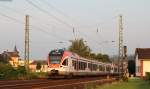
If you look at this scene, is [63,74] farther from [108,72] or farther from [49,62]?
[108,72]

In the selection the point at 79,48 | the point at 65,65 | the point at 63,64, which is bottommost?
the point at 65,65

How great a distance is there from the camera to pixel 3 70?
52188 mm

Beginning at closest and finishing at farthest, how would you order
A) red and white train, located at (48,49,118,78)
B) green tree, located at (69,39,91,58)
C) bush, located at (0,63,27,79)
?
1. red and white train, located at (48,49,118,78)
2. bush, located at (0,63,27,79)
3. green tree, located at (69,39,91,58)

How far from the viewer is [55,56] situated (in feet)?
155

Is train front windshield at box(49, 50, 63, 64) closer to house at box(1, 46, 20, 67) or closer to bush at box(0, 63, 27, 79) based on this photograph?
bush at box(0, 63, 27, 79)

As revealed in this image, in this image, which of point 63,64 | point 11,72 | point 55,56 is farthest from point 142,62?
point 55,56

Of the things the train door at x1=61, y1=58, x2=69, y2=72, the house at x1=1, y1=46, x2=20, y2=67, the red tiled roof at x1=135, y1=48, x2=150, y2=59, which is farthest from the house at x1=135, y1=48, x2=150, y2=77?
the train door at x1=61, y1=58, x2=69, y2=72

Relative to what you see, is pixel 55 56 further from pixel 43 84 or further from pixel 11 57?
pixel 11 57

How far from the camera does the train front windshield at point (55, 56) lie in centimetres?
4697

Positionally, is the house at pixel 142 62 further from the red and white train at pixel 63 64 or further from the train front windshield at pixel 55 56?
the train front windshield at pixel 55 56

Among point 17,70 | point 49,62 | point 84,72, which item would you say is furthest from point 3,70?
point 84,72

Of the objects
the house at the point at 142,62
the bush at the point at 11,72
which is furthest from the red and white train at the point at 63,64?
the house at the point at 142,62

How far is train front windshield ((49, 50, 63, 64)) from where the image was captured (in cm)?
4697

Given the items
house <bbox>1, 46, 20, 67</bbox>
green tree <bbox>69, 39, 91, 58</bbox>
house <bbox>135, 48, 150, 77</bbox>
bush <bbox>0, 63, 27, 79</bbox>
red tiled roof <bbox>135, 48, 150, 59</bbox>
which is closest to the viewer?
bush <bbox>0, 63, 27, 79</bbox>
